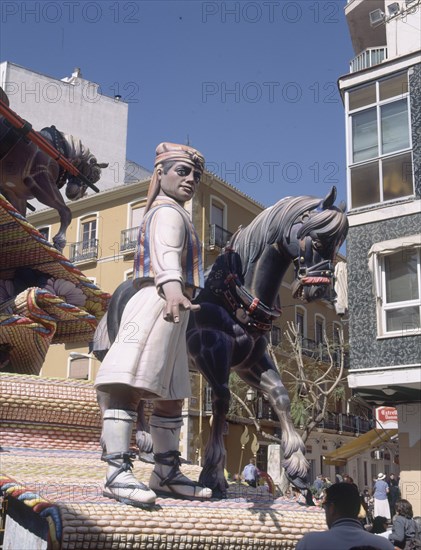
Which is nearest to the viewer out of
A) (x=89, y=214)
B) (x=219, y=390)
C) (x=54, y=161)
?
(x=219, y=390)

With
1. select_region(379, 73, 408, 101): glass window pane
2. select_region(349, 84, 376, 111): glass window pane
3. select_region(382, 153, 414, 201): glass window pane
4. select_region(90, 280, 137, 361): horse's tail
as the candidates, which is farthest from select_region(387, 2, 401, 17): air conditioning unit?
select_region(90, 280, 137, 361): horse's tail

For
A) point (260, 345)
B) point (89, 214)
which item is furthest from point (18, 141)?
point (89, 214)

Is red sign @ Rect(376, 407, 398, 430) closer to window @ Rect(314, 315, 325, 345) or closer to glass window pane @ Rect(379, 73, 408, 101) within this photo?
glass window pane @ Rect(379, 73, 408, 101)

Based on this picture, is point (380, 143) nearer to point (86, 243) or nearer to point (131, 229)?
point (131, 229)

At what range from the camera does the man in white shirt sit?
2689 millimetres

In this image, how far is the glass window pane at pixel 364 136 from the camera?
19.0m

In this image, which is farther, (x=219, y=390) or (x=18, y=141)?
(x=18, y=141)

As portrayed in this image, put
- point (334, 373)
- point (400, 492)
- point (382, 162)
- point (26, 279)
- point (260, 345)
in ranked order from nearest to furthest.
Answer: point (260, 345) → point (26, 279) → point (400, 492) → point (382, 162) → point (334, 373)

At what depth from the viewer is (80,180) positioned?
7.17m

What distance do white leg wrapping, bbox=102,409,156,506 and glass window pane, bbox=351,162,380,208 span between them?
15892 mm

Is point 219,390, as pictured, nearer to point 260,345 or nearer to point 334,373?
point 260,345

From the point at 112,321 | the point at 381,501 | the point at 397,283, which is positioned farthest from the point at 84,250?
the point at 112,321

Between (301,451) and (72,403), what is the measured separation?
1.50 meters

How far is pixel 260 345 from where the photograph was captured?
464 cm
